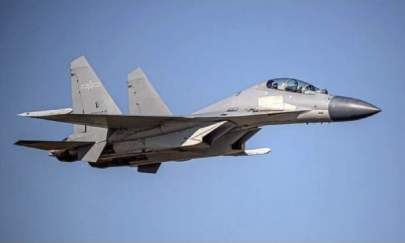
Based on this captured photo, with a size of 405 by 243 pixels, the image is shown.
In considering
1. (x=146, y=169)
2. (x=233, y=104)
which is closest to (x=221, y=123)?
(x=233, y=104)

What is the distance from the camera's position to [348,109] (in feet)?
63.9

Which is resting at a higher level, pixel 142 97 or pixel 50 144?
pixel 142 97

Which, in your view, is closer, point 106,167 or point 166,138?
point 166,138

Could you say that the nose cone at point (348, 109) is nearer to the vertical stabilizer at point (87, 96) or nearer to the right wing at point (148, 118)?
the right wing at point (148, 118)

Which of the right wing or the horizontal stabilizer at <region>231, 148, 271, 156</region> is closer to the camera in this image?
the right wing

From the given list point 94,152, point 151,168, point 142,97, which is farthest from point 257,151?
point 94,152

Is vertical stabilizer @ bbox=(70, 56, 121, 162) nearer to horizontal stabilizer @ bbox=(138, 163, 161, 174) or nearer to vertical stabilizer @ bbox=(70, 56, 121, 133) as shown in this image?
vertical stabilizer @ bbox=(70, 56, 121, 133)

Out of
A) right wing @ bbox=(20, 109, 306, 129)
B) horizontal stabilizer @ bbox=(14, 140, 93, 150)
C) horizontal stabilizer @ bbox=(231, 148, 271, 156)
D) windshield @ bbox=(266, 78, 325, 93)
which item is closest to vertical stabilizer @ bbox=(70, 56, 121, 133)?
horizontal stabilizer @ bbox=(14, 140, 93, 150)

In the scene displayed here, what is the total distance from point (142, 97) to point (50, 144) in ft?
11.0

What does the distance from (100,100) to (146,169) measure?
107 inches

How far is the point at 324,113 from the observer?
1977 centimetres

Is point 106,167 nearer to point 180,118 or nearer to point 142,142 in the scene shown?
point 142,142

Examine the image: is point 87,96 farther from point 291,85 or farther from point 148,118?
point 291,85

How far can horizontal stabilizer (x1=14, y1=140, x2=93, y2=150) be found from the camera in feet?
70.2
